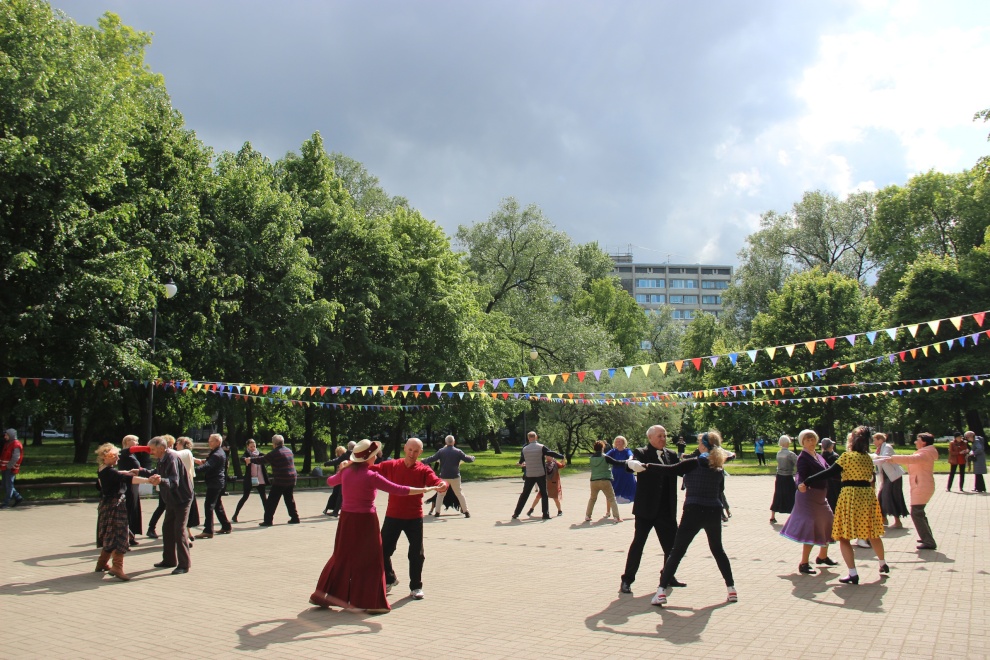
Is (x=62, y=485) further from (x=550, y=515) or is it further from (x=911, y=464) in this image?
(x=911, y=464)

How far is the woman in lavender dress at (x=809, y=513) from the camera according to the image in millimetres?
9156

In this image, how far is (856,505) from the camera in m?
8.54

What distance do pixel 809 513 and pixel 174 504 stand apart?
7.99m

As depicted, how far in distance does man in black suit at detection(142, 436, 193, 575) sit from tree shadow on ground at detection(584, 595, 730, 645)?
5.40 meters

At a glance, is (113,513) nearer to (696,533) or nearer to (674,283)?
(696,533)

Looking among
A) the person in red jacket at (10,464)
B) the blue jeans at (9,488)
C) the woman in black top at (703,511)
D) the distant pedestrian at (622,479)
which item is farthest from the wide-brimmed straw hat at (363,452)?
the blue jeans at (9,488)

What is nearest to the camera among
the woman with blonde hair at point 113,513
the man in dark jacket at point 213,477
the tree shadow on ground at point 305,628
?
the tree shadow on ground at point 305,628

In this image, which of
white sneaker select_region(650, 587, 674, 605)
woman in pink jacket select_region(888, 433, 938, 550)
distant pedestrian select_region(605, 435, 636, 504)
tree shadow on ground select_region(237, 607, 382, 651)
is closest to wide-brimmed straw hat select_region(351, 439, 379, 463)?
tree shadow on ground select_region(237, 607, 382, 651)

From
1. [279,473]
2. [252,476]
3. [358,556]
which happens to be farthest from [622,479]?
[358,556]

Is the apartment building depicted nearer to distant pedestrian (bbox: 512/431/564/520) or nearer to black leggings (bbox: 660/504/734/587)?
distant pedestrian (bbox: 512/431/564/520)

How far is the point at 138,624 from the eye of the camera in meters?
6.77

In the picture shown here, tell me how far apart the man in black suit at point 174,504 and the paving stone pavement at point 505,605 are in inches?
15.0

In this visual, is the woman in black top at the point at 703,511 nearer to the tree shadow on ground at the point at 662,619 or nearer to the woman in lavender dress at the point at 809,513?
the tree shadow on ground at the point at 662,619

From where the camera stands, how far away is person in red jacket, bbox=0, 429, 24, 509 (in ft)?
53.6
